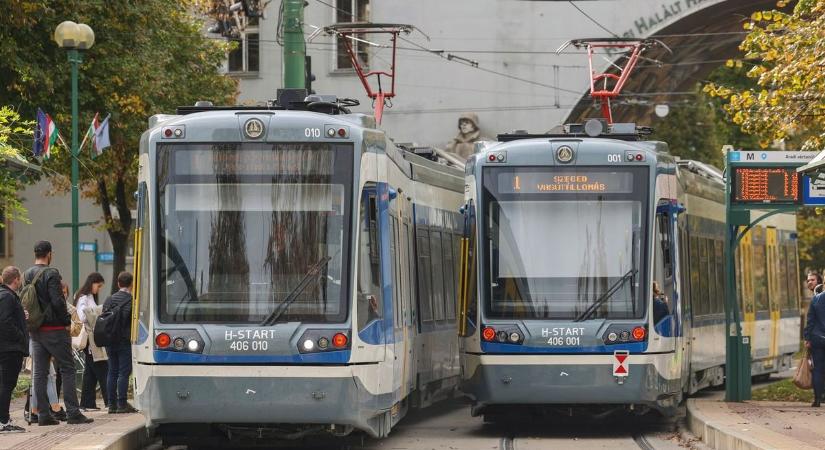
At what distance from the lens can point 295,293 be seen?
13.1 m

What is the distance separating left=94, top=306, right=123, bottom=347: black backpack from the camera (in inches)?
653

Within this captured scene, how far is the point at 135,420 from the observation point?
51.7 feet

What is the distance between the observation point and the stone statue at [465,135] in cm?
4600

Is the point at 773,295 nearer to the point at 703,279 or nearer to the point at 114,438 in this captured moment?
the point at 703,279

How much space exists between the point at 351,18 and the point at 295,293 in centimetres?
3424

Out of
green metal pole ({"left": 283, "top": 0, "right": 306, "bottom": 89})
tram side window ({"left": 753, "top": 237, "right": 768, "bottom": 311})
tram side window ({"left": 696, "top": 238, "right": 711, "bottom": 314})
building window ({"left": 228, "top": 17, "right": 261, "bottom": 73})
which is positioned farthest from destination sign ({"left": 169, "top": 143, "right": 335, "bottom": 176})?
building window ({"left": 228, "top": 17, "right": 261, "bottom": 73})

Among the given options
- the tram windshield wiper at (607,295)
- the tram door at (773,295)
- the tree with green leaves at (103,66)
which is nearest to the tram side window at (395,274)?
the tram windshield wiper at (607,295)

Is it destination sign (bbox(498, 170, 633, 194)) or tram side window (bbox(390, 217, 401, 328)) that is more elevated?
destination sign (bbox(498, 170, 633, 194))

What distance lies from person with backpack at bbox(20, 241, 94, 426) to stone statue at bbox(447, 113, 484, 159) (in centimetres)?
3107

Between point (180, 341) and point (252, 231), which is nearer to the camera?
point (180, 341)

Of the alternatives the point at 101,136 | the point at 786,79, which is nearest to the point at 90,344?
the point at 101,136

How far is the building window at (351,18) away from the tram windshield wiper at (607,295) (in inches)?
1200

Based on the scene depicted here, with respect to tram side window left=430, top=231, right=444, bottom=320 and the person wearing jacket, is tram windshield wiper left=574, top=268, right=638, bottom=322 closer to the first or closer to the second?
tram side window left=430, top=231, right=444, bottom=320

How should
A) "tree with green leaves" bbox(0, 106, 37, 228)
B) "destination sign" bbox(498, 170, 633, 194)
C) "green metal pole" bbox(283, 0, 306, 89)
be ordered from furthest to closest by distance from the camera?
"green metal pole" bbox(283, 0, 306, 89) → "destination sign" bbox(498, 170, 633, 194) → "tree with green leaves" bbox(0, 106, 37, 228)
